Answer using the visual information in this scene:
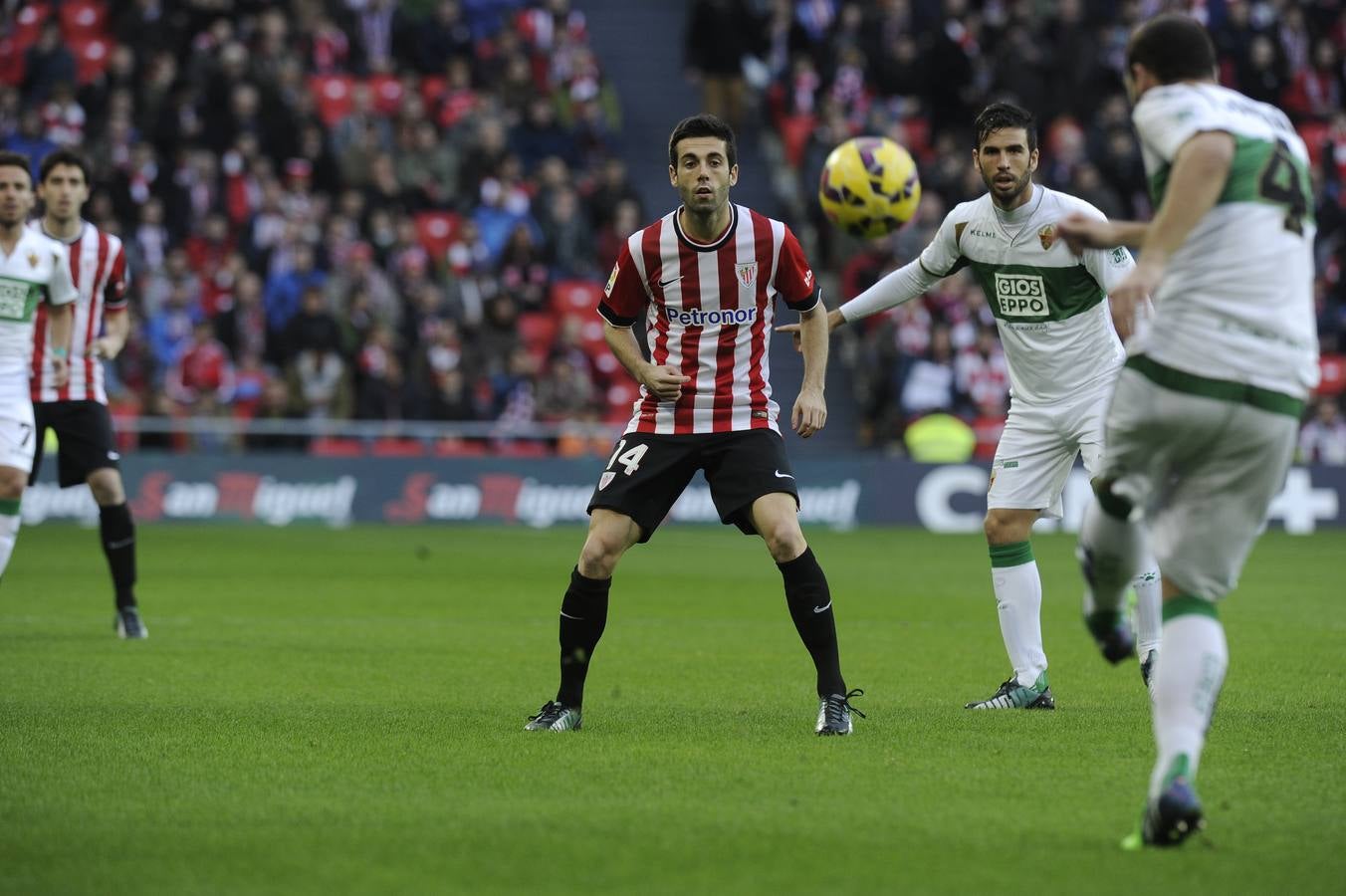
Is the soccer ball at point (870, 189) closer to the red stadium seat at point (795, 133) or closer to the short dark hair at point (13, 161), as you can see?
the short dark hair at point (13, 161)

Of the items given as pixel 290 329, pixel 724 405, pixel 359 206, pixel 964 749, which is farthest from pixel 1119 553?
pixel 359 206

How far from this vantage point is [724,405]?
7.86 metres

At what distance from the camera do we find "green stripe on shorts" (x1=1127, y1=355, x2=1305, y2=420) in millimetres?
5348

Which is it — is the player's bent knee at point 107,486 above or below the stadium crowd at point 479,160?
below

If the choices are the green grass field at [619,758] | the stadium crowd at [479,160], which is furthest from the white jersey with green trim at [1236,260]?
the stadium crowd at [479,160]

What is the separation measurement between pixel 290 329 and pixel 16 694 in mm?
14596

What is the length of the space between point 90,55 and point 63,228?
15.3 metres

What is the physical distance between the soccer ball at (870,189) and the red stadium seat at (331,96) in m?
17.6

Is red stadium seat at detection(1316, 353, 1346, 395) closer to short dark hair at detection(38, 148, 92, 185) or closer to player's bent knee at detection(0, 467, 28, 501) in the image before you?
short dark hair at detection(38, 148, 92, 185)

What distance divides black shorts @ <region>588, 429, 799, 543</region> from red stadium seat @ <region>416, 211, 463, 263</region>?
17.7 metres

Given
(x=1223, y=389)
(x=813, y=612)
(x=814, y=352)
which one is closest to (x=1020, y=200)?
(x=814, y=352)

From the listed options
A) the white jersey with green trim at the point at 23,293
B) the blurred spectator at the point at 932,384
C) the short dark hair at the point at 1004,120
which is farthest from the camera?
the blurred spectator at the point at 932,384

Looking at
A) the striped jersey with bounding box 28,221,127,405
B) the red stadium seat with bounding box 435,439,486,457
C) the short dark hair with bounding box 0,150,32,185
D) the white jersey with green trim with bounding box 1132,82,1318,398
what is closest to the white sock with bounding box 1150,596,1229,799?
the white jersey with green trim with bounding box 1132,82,1318,398

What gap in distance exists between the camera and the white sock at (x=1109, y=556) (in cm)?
574
